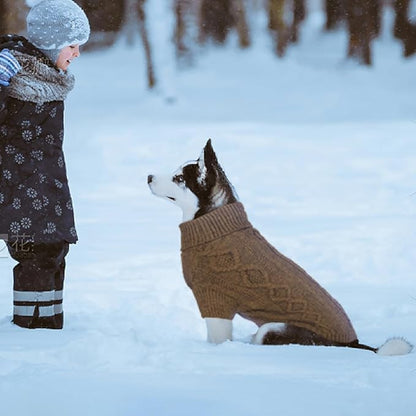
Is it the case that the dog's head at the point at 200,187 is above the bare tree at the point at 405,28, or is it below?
below

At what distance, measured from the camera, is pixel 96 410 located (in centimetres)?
309

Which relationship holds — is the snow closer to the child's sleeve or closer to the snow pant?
the snow pant

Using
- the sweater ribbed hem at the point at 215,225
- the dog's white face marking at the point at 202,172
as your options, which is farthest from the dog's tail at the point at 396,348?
the dog's white face marking at the point at 202,172

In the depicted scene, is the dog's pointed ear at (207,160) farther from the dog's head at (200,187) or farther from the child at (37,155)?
the child at (37,155)

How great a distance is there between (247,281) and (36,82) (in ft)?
4.44

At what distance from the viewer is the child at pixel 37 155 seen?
4.37 metres

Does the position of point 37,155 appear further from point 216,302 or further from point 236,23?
point 236,23

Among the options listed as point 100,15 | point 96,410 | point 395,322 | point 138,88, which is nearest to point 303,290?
point 395,322

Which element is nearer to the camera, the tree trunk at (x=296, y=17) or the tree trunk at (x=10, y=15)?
the tree trunk at (x=10, y=15)

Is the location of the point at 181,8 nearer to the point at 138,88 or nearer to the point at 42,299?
the point at 138,88

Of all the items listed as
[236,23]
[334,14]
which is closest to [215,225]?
[236,23]

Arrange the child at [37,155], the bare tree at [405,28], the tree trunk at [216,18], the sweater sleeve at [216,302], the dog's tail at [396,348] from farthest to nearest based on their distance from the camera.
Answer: the tree trunk at [216,18] < the bare tree at [405,28] < the child at [37,155] < the sweater sleeve at [216,302] < the dog's tail at [396,348]

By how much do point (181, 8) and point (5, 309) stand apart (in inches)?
804

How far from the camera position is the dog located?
4.14 m
